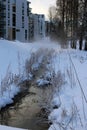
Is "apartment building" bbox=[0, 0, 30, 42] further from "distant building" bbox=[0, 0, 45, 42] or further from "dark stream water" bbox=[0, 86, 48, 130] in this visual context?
"dark stream water" bbox=[0, 86, 48, 130]

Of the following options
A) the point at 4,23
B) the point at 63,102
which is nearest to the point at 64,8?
the point at 63,102

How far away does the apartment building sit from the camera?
234 ft

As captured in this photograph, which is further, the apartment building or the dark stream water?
the apartment building

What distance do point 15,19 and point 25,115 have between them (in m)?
71.5

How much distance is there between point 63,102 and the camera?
833cm

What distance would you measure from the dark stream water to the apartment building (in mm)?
57752

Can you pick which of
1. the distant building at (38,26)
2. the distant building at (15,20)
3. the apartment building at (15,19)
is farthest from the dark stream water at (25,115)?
the distant building at (38,26)

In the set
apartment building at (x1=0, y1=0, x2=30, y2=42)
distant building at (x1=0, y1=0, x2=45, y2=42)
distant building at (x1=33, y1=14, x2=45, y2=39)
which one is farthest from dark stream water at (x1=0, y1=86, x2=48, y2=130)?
distant building at (x1=33, y1=14, x2=45, y2=39)

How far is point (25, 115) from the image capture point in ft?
26.9

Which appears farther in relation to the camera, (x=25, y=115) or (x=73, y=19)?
(x=73, y=19)

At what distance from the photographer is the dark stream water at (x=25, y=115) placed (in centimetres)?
733

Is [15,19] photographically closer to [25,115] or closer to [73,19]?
[73,19]

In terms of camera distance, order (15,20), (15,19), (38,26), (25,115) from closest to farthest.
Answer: (25,115), (15,20), (15,19), (38,26)

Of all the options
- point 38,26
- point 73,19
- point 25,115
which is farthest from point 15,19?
point 25,115
